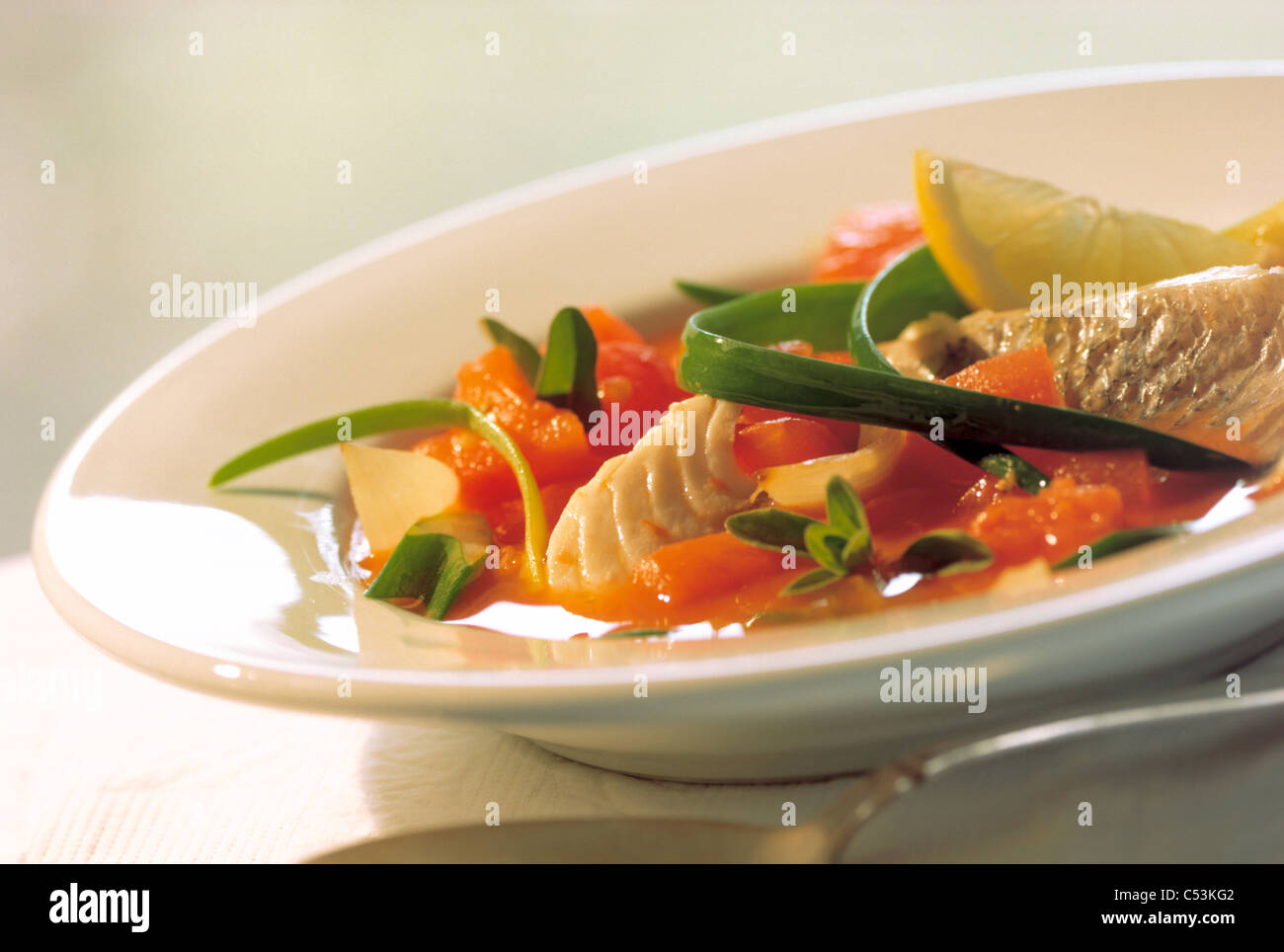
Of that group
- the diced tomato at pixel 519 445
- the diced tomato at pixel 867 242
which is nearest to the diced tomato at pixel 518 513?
the diced tomato at pixel 519 445

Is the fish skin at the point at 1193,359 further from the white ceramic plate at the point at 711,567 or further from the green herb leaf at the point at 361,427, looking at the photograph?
the green herb leaf at the point at 361,427

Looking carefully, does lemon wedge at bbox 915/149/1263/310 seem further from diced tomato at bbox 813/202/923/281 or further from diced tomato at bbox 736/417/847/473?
diced tomato at bbox 736/417/847/473

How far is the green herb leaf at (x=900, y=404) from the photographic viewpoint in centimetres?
156

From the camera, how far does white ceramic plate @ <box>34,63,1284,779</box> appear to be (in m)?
1.11

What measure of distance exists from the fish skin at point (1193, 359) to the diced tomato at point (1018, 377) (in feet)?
0.30

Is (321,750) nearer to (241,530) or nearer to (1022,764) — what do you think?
(241,530)

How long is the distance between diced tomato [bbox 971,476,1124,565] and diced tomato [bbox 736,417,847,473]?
0.94 feet

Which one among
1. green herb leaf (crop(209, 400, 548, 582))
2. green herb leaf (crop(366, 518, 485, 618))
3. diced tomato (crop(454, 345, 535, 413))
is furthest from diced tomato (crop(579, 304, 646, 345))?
green herb leaf (crop(366, 518, 485, 618))

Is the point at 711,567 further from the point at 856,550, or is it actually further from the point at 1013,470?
the point at 1013,470

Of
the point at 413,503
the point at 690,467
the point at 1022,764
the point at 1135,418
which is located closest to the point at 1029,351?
the point at 1135,418

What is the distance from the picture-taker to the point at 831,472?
5.32 ft

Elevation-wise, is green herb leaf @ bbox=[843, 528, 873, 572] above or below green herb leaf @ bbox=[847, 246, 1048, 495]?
below

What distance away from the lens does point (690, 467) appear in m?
1.72
